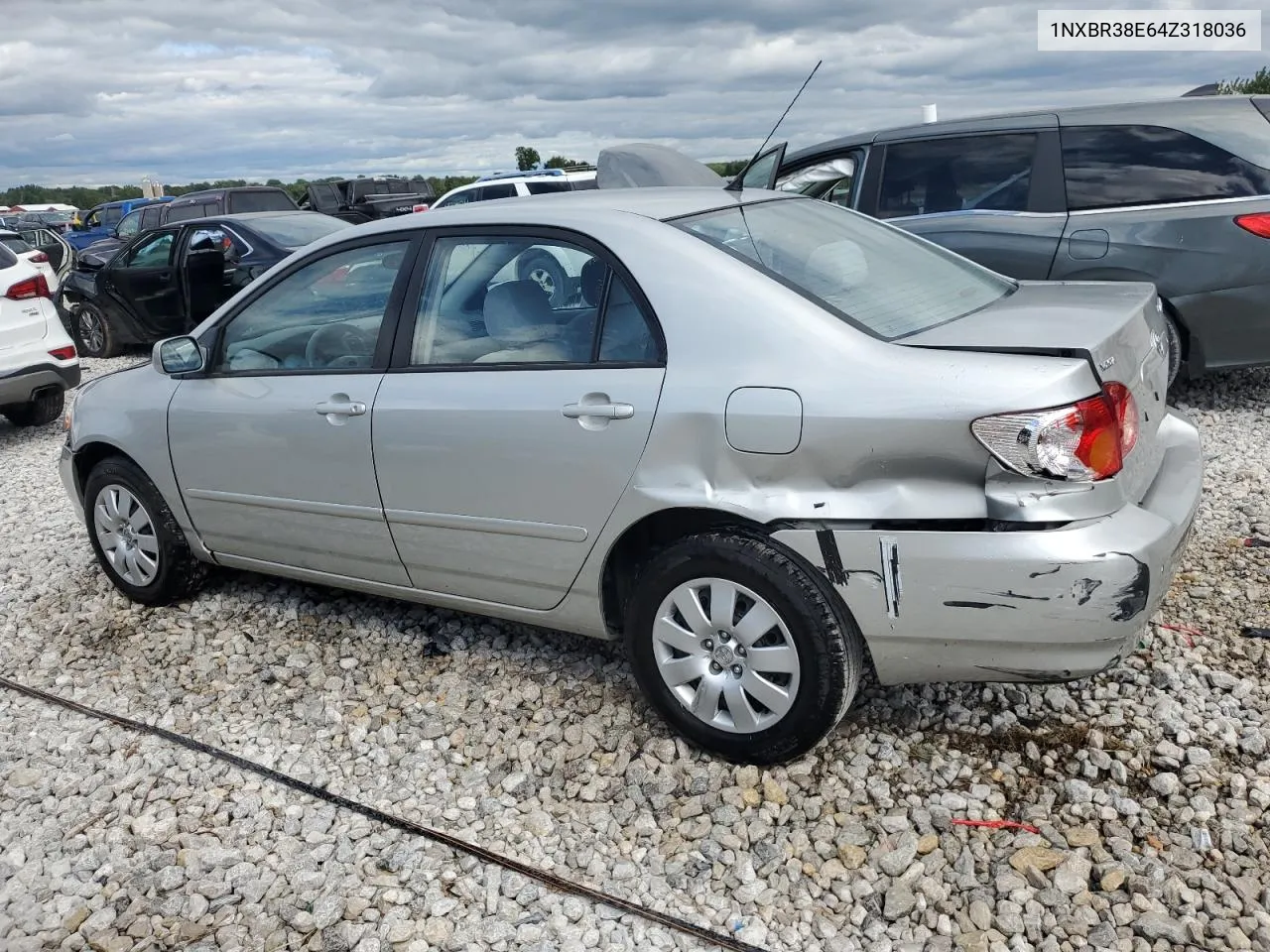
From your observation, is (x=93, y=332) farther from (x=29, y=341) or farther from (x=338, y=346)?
(x=338, y=346)

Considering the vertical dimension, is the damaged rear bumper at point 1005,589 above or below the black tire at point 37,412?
above

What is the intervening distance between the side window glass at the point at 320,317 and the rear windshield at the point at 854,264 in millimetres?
1173

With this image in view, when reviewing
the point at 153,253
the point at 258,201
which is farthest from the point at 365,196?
the point at 153,253

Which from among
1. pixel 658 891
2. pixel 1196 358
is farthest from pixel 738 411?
pixel 1196 358

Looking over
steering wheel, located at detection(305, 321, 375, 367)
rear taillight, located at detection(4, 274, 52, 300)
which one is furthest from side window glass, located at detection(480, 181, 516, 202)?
steering wheel, located at detection(305, 321, 375, 367)

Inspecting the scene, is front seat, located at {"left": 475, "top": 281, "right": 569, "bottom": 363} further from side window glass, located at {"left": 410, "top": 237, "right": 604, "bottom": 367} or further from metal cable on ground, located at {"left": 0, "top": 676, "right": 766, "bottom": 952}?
metal cable on ground, located at {"left": 0, "top": 676, "right": 766, "bottom": 952}

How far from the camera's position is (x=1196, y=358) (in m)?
6.09

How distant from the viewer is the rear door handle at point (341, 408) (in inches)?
143

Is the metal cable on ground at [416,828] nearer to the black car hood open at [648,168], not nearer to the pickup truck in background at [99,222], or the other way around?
the black car hood open at [648,168]

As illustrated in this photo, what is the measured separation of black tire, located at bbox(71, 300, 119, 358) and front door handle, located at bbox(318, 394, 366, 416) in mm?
9785

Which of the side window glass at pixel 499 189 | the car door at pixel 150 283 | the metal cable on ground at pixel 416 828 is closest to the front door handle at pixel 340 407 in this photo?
Result: the metal cable on ground at pixel 416 828

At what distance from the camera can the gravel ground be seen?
8.54ft

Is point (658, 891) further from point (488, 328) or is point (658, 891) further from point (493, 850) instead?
point (488, 328)

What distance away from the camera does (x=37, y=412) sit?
9.00 m
